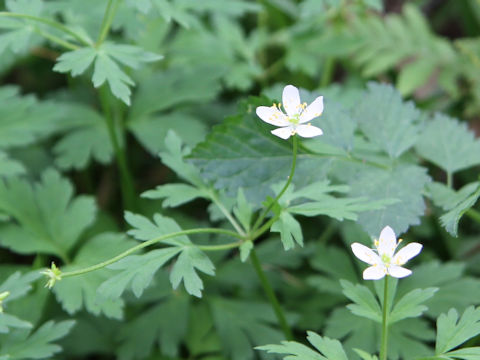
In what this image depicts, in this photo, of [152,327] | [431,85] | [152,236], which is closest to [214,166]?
[152,236]

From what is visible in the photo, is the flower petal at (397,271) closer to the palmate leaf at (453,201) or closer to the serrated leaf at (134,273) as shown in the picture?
the palmate leaf at (453,201)

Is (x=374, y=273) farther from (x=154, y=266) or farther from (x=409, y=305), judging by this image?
(x=154, y=266)

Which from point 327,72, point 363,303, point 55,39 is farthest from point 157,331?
point 327,72

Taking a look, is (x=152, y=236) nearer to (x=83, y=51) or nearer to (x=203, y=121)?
(x=83, y=51)

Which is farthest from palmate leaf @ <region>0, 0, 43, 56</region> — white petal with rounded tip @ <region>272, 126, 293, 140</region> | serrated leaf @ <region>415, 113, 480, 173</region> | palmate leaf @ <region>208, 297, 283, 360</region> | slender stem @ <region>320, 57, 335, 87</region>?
slender stem @ <region>320, 57, 335, 87</region>

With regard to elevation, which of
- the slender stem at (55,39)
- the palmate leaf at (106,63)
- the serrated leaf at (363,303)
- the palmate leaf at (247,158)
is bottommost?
the serrated leaf at (363,303)

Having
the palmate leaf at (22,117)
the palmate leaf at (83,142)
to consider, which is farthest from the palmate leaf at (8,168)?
the palmate leaf at (83,142)
